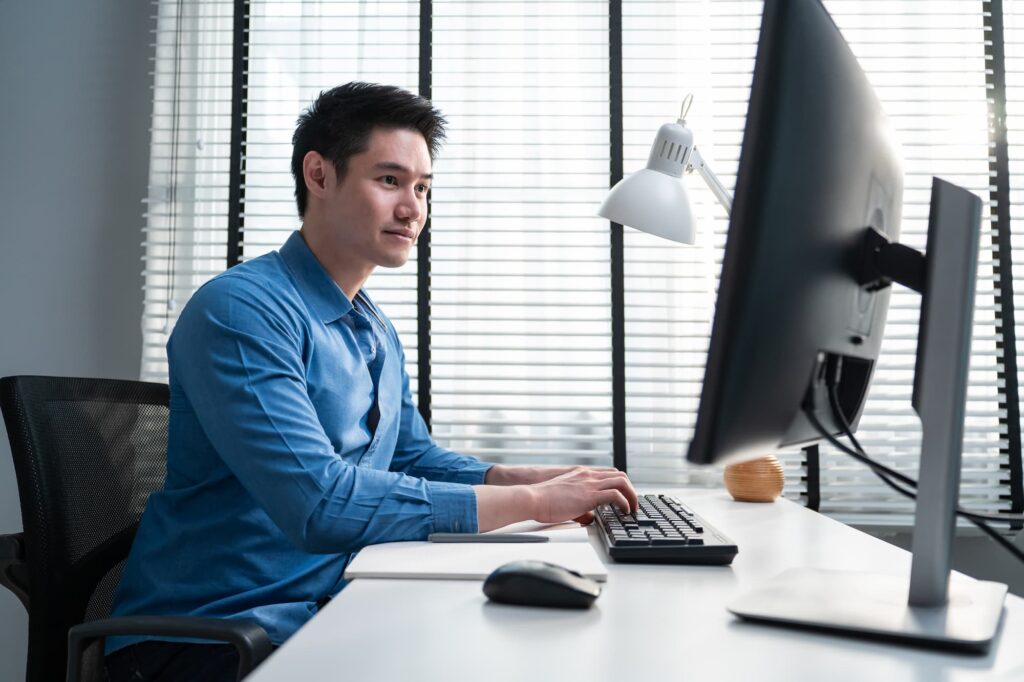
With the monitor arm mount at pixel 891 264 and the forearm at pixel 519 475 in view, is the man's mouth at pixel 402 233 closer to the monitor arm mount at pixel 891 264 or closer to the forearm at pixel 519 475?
the forearm at pixel 519 475

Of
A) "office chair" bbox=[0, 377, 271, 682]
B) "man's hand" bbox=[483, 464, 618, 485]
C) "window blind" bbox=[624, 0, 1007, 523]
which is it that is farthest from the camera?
"window blind" bbox=[624, 0, 1007, 523]

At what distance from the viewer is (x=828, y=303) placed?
0.66 metres

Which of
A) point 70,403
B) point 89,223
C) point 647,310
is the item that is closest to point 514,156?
point 647,310

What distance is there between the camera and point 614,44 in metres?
2.41

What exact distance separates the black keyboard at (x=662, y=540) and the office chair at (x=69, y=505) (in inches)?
27.4

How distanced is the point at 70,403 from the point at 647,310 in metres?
1.64

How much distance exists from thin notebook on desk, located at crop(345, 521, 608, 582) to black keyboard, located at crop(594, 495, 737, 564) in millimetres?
38

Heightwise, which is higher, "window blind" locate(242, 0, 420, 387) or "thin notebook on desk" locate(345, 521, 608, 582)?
"window blind" locate(242, 0, 420, 387)

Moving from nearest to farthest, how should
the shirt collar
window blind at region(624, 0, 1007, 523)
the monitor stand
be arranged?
the monitor stand < the shirt collar < window blind at region(624, 0, 1007, 523)

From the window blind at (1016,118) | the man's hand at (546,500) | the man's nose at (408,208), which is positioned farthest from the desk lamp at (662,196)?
the window blind at (1016,118)

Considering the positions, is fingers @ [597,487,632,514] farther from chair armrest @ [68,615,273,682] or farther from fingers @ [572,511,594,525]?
chair armrest @ [68,615,273,682]

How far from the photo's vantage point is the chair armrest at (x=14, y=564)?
3.96ft

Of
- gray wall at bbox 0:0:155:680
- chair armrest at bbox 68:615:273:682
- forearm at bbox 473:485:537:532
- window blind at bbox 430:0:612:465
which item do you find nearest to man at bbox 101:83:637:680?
forearm at bbox 473:485:537:532

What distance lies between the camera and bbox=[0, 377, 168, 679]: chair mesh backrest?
1.12 m
